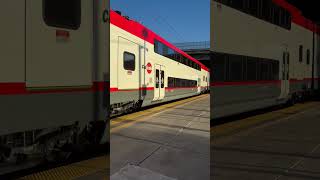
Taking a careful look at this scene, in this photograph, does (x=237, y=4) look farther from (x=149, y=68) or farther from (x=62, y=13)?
(x=149, y=68)

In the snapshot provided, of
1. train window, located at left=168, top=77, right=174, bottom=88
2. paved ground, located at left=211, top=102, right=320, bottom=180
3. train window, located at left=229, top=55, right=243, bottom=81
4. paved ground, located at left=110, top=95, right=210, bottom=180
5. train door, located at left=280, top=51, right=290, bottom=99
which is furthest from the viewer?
A: train window, located at left=168, top=77, right=174, bottom=88

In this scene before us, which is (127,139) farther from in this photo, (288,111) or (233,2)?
(288,111)

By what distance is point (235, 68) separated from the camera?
439 cm

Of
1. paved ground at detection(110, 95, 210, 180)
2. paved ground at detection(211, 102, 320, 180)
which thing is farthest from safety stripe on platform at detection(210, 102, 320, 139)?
paved ground at detection(110, 95, 210, 180)

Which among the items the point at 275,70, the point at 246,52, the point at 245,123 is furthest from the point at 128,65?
the point at 246,52

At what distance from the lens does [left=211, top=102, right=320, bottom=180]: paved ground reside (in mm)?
4356

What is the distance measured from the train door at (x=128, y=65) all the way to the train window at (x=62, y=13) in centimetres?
374

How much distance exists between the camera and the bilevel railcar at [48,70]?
9.47 ft

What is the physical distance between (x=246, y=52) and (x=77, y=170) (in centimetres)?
239

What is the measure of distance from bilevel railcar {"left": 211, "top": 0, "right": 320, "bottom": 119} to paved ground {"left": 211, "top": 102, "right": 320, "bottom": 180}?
A: 621mm

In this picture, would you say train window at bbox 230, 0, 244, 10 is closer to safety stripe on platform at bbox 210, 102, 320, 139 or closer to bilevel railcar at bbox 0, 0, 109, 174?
bilevel railcar at bbox 0, 0, 109, 174

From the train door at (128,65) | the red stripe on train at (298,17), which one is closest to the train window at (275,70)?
the red stripe on train at (298,17)

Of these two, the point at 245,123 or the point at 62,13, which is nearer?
the point at 62,13

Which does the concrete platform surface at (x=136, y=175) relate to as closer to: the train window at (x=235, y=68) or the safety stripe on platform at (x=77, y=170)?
the safety stripe on platform at (x=77, y=170)
